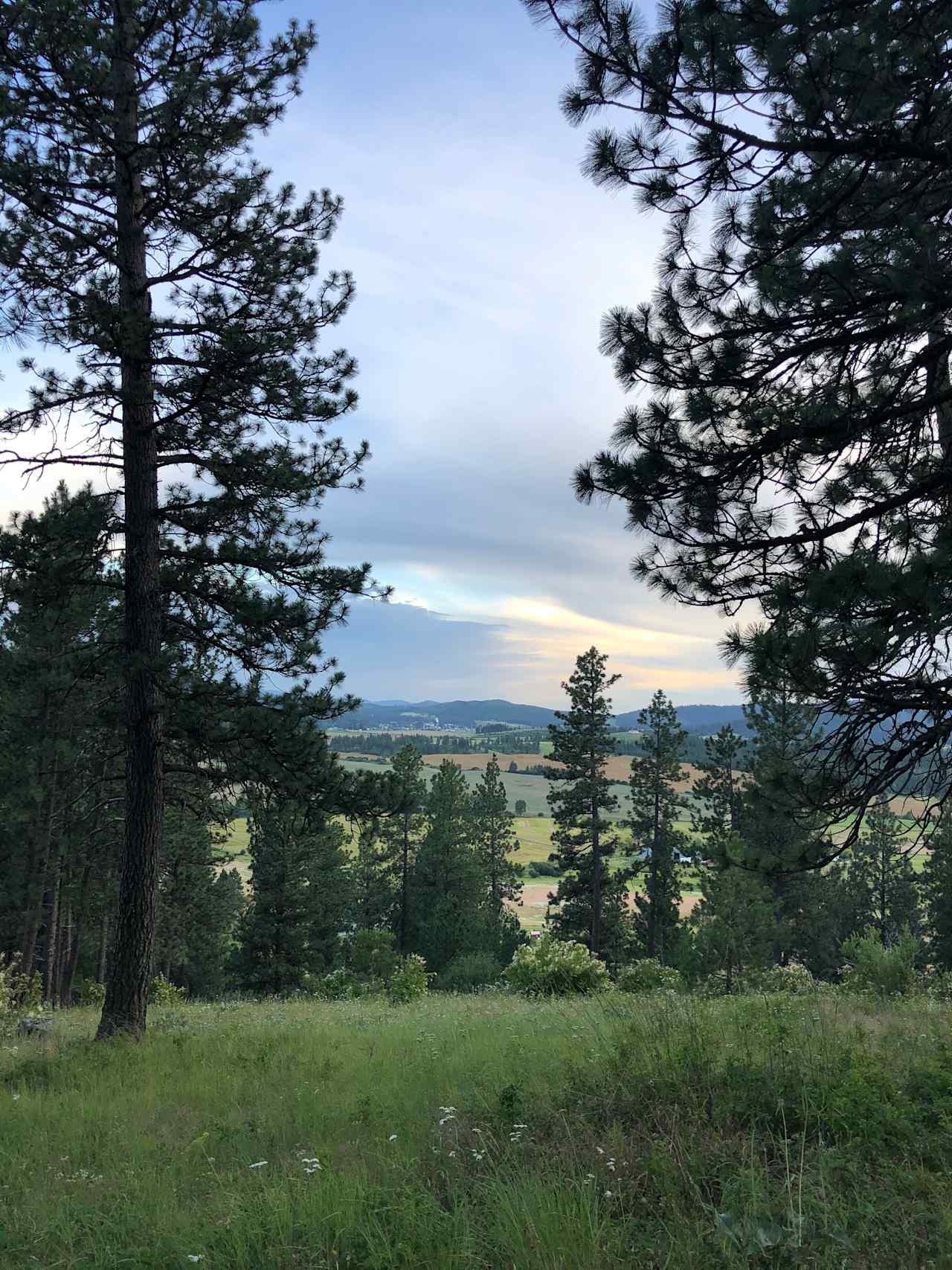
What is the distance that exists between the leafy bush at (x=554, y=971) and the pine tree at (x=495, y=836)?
35.8 metres

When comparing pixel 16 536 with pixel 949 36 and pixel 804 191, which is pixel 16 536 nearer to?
pixel 804 191

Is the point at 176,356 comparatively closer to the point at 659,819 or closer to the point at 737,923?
the point at 737,923

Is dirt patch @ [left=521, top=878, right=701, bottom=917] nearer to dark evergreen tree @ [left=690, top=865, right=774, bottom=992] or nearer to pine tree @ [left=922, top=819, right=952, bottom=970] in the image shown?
pine tree @ [left=922, top=819, right=952, bottom=970]

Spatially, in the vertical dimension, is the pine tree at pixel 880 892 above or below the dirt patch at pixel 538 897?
above

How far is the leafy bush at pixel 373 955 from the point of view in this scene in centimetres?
2864

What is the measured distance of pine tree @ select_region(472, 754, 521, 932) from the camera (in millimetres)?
51469

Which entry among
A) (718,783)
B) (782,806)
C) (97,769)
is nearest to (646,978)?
(782,806)

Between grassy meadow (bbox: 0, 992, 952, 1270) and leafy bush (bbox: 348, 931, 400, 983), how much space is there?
23.5m

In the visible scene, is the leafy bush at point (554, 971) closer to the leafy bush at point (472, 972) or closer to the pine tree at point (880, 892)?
the leafy bush at point (472, 972)

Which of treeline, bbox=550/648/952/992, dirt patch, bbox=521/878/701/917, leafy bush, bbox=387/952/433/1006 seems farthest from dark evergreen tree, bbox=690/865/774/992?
dirt patch, bbox=521/878/701/917

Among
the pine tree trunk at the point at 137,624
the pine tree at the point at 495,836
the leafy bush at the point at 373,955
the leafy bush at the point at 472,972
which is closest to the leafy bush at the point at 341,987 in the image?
the leafy bush at the point at 373,955

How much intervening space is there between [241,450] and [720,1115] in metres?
7.88

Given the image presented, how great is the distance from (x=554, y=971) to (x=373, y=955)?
56.0 ft

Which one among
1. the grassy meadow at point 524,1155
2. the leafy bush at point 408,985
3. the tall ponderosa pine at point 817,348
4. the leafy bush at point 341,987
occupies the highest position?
the tall ponderosa pine at point 817,348
